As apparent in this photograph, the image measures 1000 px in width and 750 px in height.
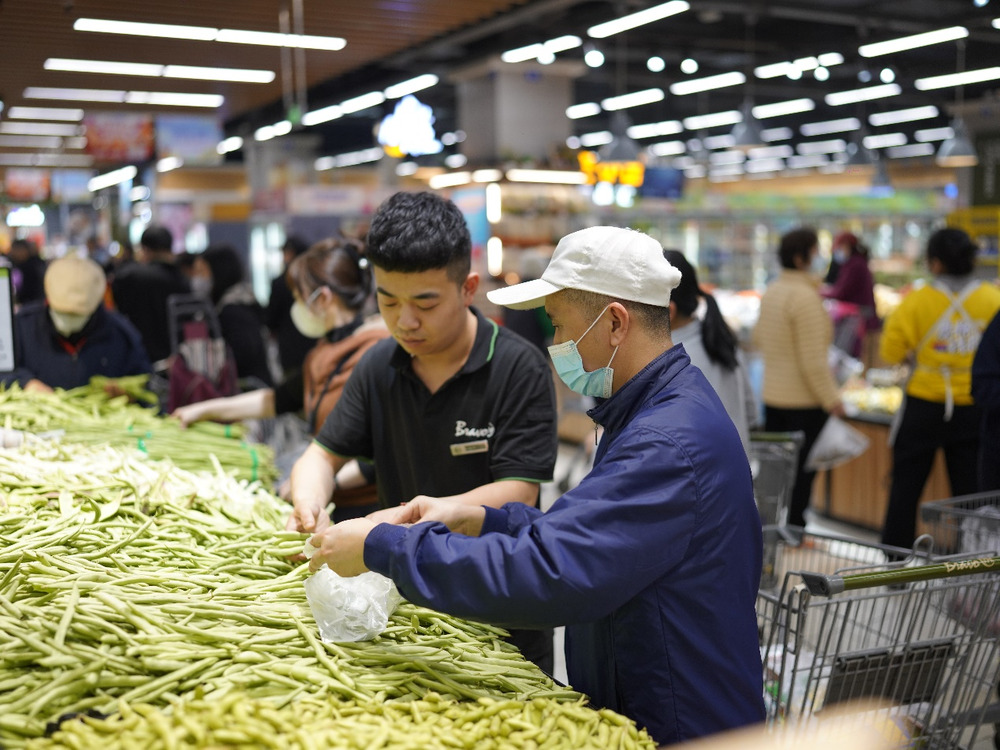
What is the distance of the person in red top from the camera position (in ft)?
36.2

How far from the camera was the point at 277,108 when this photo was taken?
1708cm

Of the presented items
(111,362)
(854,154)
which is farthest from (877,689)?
(854,154)

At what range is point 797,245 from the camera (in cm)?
610

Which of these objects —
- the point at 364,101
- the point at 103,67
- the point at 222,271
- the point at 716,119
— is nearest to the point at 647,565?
the point at 222,271

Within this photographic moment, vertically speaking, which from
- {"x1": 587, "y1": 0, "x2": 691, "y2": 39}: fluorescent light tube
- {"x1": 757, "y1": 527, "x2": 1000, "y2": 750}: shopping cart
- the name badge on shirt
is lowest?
{"x1": 757, "y1": 527, "x2": 1000, "y2": 750}: shopping cart

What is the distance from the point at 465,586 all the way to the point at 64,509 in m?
1.54

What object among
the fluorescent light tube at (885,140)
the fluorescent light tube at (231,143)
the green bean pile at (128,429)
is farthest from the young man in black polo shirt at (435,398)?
the fluorescent light tube at (885,140)

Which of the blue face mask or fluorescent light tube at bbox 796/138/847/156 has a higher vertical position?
fluorescent light tube at bbox 796/138/847/156

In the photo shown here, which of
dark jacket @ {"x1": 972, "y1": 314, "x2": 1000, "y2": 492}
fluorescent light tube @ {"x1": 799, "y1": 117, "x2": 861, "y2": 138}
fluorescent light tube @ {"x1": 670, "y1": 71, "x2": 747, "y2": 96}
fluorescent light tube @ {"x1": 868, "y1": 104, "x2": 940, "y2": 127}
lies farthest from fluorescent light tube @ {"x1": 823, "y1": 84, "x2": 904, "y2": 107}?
dark jacket @ {"x1": 972, "y1": 314, "x2": 1000, "y2": 492}

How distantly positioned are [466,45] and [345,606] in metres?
12.3

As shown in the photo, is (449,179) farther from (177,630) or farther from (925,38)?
(177,630)

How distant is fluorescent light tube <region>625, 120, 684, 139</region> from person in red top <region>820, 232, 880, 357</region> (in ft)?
36.8

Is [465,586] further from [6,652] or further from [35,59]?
[35,59]

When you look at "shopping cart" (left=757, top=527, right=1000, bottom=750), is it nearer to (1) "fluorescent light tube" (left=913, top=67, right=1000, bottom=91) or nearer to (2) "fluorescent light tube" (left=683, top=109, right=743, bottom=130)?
(1) "fluorescent light tube" (left=913, top=67, right=1000, bottom=91)
